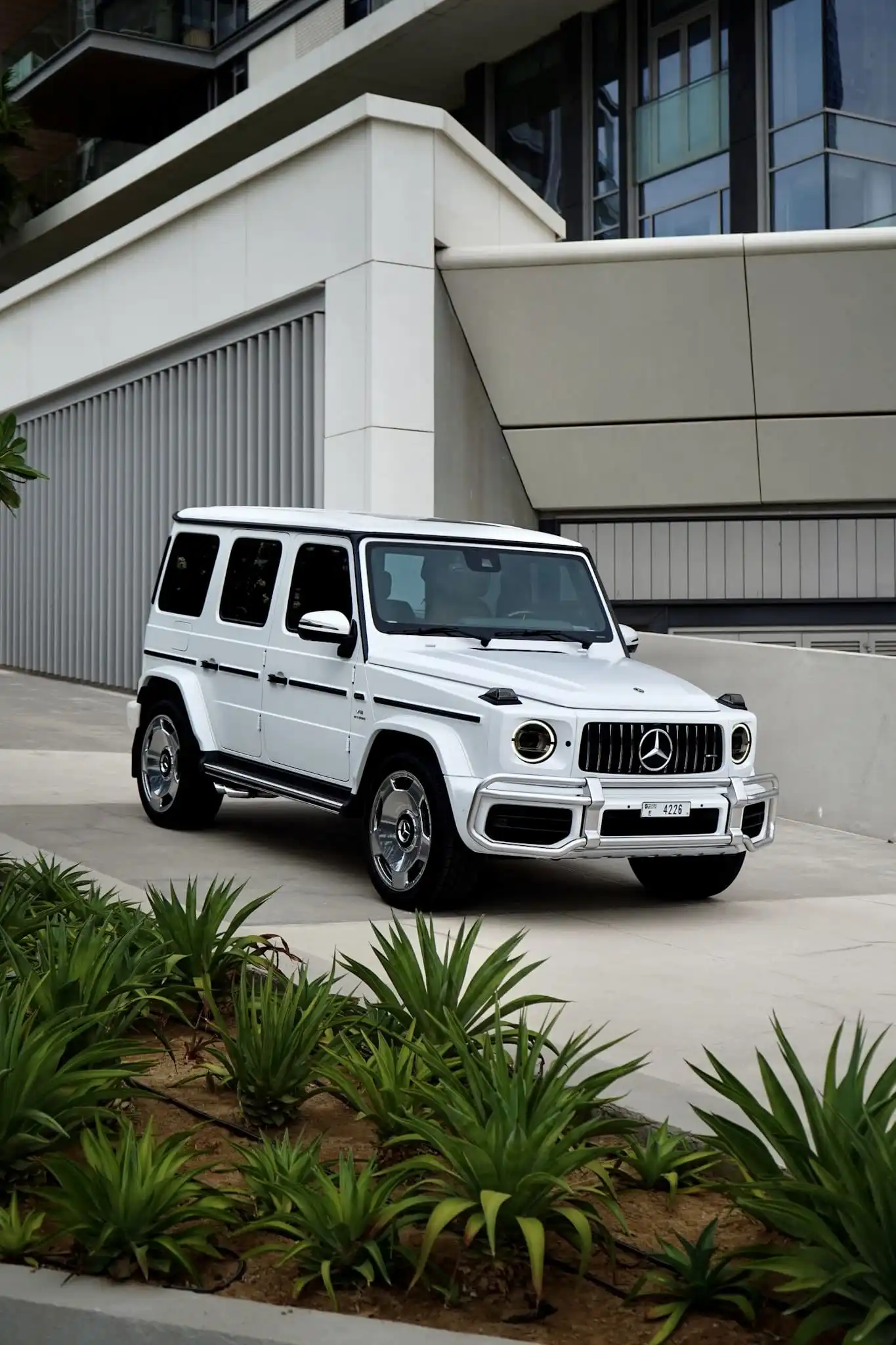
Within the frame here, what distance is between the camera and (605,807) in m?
7.65

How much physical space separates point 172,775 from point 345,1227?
725 centimetres

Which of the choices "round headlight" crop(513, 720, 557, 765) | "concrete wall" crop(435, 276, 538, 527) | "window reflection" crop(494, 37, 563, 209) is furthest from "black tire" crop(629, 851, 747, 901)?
"window reflection" crop(494, 37, 563, 209)

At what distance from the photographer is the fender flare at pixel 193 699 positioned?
389 inches

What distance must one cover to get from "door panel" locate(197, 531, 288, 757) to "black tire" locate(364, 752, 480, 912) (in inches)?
57.0

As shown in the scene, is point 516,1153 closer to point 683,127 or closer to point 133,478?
point 133,478

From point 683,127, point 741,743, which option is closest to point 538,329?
point 683,127

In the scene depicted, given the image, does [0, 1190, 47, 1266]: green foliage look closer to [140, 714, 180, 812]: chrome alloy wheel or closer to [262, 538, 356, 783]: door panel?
[262, 538, 356, 783]: door panel

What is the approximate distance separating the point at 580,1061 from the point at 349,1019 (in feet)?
3.05

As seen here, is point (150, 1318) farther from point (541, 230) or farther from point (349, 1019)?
point (541, 230)

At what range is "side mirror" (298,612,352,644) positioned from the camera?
8.60 m

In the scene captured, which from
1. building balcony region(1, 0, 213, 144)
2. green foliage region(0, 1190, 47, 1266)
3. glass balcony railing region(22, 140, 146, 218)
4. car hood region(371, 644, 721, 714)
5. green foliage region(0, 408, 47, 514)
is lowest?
green foliage region(0, 1190, 47, 1266)

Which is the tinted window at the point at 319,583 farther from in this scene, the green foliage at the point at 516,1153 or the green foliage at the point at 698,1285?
the green foliage at the point at 698,1285

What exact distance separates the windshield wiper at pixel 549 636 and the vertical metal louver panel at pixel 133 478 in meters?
7.68

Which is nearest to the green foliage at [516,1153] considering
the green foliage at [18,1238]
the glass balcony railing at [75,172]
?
the green foliage at [18,1238]
